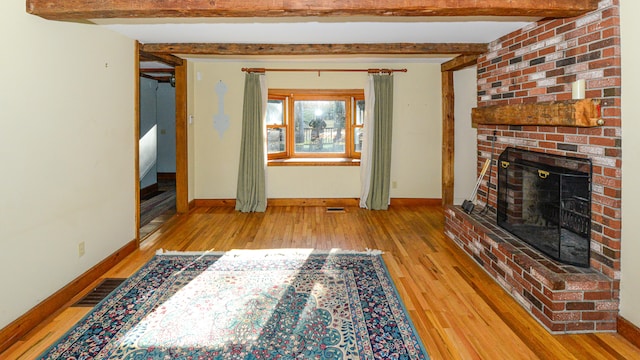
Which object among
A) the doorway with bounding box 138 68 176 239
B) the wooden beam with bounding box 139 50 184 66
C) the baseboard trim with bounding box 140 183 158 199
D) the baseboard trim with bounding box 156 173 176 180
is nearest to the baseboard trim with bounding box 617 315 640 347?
the wooden beam with bounding box 139 50 184 66

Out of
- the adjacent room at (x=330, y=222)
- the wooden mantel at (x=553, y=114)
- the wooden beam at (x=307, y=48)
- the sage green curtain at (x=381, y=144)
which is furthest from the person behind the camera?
the sage green curtain at (x=381, y=144)

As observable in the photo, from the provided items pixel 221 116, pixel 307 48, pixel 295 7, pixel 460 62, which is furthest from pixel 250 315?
pixel 460 62

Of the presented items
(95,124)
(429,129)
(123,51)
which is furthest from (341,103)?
(95,124)

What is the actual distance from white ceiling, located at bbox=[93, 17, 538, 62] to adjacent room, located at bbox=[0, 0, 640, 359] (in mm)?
40

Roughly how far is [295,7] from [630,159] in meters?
2.20

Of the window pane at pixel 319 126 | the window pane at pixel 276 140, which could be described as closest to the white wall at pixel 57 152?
the window pane at pixel 276 140

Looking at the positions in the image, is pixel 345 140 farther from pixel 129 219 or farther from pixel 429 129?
pixel 129 219

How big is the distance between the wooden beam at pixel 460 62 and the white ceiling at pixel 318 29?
0.54m

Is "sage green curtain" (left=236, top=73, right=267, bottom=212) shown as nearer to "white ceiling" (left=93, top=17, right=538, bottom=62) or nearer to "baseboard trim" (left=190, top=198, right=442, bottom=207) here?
"baseboard trim" (left=190, top=198, right=442, bottom=207)

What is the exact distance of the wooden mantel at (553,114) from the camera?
252cm

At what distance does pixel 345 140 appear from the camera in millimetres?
6738

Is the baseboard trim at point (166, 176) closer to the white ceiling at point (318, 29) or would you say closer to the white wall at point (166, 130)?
the white wall at point (166, 130)

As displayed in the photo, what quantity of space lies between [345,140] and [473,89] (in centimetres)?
211

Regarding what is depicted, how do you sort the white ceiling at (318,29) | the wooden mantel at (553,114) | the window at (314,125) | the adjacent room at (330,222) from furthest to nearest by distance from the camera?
1. the window at (314,125)
2. the white ceiling at (318,29)
3. the wooden mantel at (553,114)
4. the adjacent room at (330,222)
